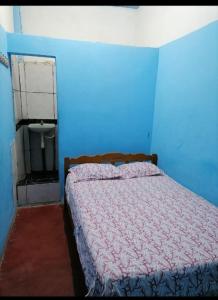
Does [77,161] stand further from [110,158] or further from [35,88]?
[35,88]

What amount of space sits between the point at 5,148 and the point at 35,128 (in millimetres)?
1190

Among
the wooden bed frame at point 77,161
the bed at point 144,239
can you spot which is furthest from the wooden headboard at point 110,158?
the bed at point 144,239

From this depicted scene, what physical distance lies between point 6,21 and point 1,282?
280 centimetres

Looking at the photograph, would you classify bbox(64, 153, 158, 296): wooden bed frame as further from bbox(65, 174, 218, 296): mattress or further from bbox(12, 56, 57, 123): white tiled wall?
bbox(12, 56, 57, 123): white tiled wall

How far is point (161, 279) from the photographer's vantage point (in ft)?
4.18

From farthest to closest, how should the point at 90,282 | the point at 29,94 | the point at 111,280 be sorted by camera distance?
the point at 29,94 < the point at 90,282 < the point at 111,280

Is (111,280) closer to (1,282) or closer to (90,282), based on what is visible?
(90,282)

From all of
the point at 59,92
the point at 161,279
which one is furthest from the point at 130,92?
the point at 161,279

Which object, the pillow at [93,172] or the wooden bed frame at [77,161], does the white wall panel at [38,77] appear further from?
the pillow at [93,172]

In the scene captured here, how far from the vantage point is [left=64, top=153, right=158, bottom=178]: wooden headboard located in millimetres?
2877

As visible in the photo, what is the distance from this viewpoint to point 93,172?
2730 mm

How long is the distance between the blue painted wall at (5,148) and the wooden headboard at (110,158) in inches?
28.3

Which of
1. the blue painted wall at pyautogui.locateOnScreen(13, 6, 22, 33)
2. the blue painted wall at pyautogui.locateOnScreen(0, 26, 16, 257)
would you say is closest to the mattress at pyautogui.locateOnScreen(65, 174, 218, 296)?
the blue painted wall at pyautogui.locateOnScreen(0, 26, 16, 257)

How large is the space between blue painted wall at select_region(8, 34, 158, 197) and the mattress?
898 mm
